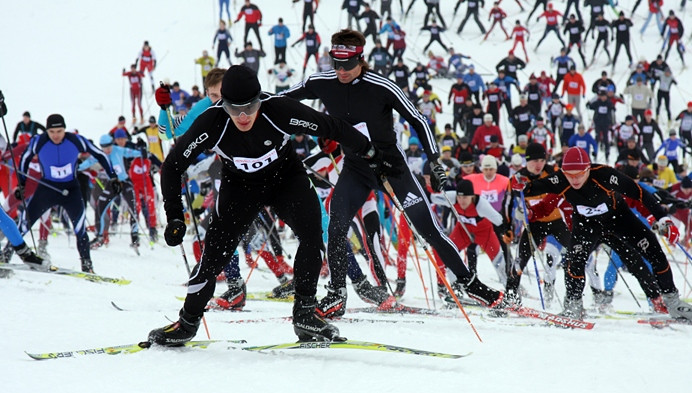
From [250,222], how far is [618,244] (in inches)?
145

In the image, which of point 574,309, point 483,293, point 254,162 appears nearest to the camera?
point 254,162

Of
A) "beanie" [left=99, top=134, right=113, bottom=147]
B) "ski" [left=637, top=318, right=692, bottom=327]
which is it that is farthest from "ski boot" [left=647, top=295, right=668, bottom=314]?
"beanie" [left=99, top=134, right=113, bottom=147]

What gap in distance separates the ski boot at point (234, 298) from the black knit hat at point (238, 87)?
2.86 metres

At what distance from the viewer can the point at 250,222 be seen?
430cm

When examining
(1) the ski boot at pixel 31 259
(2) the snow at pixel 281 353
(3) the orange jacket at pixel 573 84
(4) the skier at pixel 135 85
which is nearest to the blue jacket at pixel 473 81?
(3) the orange jacket at pixel 573 84

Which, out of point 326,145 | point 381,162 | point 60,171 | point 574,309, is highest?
point 326,145

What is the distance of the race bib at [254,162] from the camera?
4125 millimetres

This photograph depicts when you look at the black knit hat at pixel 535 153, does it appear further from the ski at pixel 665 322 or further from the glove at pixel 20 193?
the glove at pixel 20 193

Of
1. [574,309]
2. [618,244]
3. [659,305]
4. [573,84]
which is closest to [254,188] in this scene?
[574,309]

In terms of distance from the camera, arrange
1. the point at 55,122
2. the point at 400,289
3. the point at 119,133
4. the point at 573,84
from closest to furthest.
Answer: the point at 400,289 < the point at 55,122 < the point at 119,133 < the point at 573,84

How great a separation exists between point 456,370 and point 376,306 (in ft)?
8.53

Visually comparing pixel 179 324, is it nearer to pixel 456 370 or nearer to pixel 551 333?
pixel 456 370

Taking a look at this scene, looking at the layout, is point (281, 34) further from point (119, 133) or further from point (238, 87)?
point (238, 87)

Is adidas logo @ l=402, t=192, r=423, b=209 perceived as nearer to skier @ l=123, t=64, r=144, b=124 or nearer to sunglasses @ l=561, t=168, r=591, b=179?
sunglasses @ l=561, t=168, r=591, b=179
